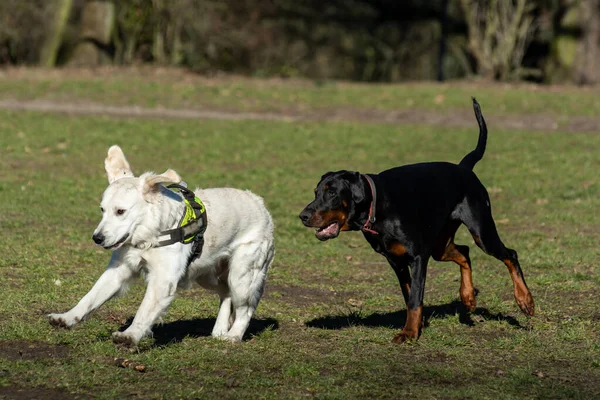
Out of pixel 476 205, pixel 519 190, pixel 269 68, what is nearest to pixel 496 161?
pixel 519 190

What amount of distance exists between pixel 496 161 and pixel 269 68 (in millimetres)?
14218

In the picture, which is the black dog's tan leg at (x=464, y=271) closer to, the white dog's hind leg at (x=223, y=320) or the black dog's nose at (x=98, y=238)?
the white dog's hind leg at (x=223, y=320)

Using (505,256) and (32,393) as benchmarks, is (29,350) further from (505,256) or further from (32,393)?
(505,256)

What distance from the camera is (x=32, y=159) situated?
55.8 feet

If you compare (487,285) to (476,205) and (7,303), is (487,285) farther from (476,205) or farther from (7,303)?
(7,303)

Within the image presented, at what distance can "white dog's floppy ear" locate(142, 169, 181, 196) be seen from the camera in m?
6.59

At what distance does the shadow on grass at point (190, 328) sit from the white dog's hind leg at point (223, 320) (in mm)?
171

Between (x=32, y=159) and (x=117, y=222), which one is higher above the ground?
(x=117, y=222)

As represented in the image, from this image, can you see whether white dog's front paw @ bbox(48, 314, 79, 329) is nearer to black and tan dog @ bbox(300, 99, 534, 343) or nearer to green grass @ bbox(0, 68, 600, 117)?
black and tan dog @ bbox(300, 99, 534, 343)

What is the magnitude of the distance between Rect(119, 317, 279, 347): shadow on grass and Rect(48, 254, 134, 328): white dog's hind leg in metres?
0.57

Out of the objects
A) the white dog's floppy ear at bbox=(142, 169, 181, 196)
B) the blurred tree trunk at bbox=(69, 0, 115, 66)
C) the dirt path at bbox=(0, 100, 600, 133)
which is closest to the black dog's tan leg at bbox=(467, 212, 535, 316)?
the white dog's floppy ear at bbox=(142, 169, 181, 196)

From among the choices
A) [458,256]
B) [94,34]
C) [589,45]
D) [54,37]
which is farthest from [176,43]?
[458,256]

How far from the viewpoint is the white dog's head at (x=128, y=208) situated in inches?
254

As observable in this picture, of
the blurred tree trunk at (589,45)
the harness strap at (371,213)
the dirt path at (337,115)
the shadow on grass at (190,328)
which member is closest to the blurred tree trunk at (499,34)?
the blurred tree trunk at (589,45)
